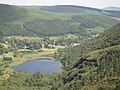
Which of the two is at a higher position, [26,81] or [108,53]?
[108,53]

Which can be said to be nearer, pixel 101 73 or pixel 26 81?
pixel 101 73

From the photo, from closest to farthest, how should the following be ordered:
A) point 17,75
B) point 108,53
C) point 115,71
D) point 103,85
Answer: point 103,85 < point 115,71 < point 108,53 < point 17,75

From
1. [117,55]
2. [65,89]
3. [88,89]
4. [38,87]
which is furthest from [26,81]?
[88,89]

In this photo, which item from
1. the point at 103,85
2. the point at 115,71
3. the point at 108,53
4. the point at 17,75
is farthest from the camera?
the point at 17,75

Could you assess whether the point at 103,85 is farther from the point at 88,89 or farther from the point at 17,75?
the point at 17,75

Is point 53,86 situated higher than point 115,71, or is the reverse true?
point 115,71

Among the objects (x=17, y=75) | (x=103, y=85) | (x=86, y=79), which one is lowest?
(x=17, y=75)

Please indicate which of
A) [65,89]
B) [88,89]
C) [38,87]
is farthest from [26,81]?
[88,89]

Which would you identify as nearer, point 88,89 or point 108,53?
point 88,89

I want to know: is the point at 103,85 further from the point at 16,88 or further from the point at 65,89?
the point at 16,88
